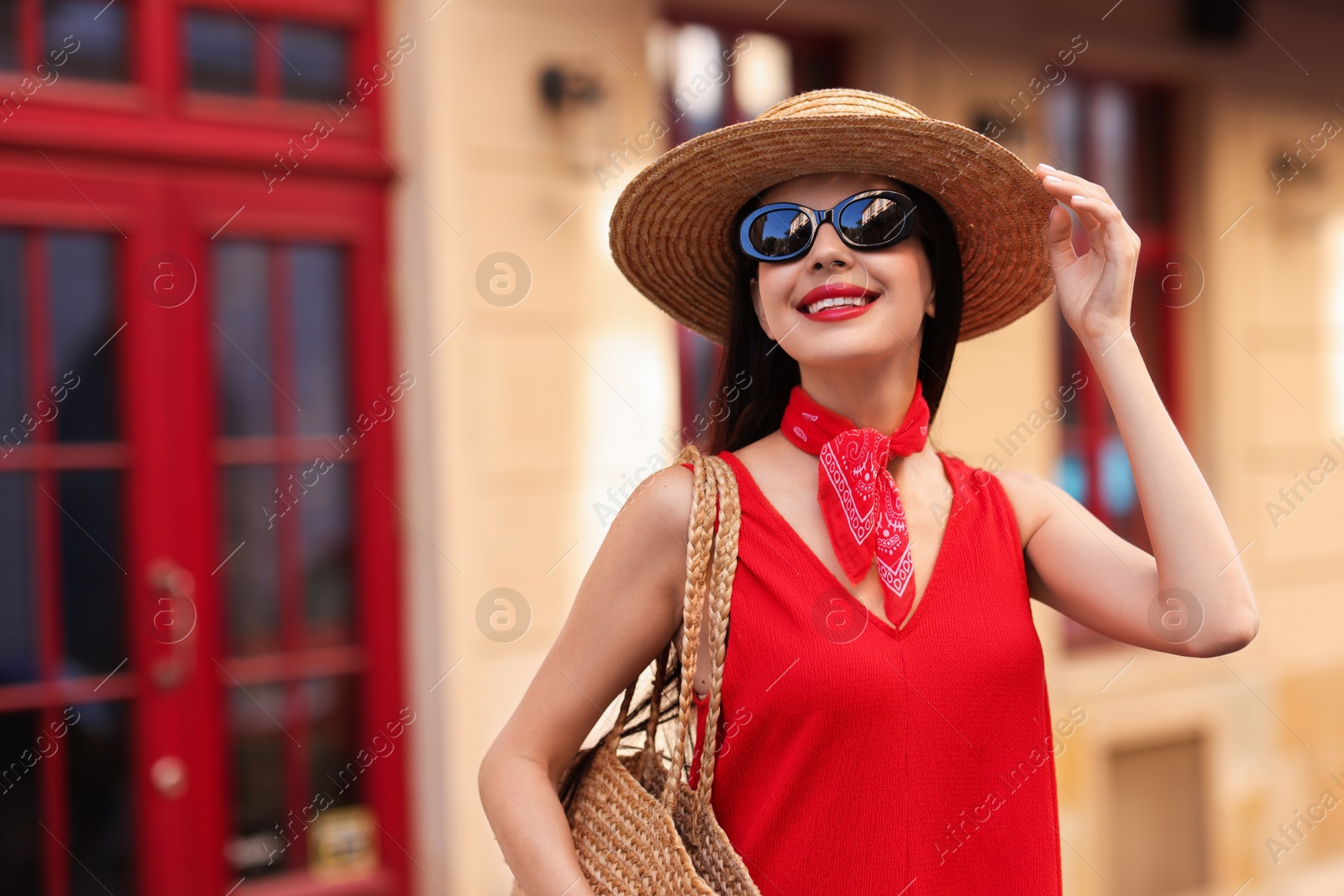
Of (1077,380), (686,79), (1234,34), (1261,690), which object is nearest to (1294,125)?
(1234,34)

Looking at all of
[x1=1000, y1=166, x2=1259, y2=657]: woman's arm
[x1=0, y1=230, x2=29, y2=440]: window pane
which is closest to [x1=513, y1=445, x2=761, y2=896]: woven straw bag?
[x1=1000, y1=166, x2=1259, y2=657]: woman's arm

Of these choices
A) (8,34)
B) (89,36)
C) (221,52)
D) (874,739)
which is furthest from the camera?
(221,52)

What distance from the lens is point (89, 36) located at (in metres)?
3.27

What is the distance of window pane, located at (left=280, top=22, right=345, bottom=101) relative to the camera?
3.54 metres

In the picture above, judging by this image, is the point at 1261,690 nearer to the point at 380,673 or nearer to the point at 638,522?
the point at 380,673

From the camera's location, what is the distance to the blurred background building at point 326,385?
326cm

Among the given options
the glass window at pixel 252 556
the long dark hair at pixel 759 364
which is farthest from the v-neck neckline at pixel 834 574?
the glass window at pixel 252 556

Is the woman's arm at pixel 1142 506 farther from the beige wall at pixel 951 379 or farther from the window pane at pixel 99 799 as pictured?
Result: the window pane at pixel 99 799

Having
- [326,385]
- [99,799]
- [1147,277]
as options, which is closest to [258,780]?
[99,799]

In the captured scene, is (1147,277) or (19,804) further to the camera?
(1147,277)

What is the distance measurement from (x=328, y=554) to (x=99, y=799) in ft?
3.07

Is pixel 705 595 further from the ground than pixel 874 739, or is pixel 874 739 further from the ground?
pixel 705 595

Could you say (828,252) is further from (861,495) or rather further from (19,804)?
(19,804)

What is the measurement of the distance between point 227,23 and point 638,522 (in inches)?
108
